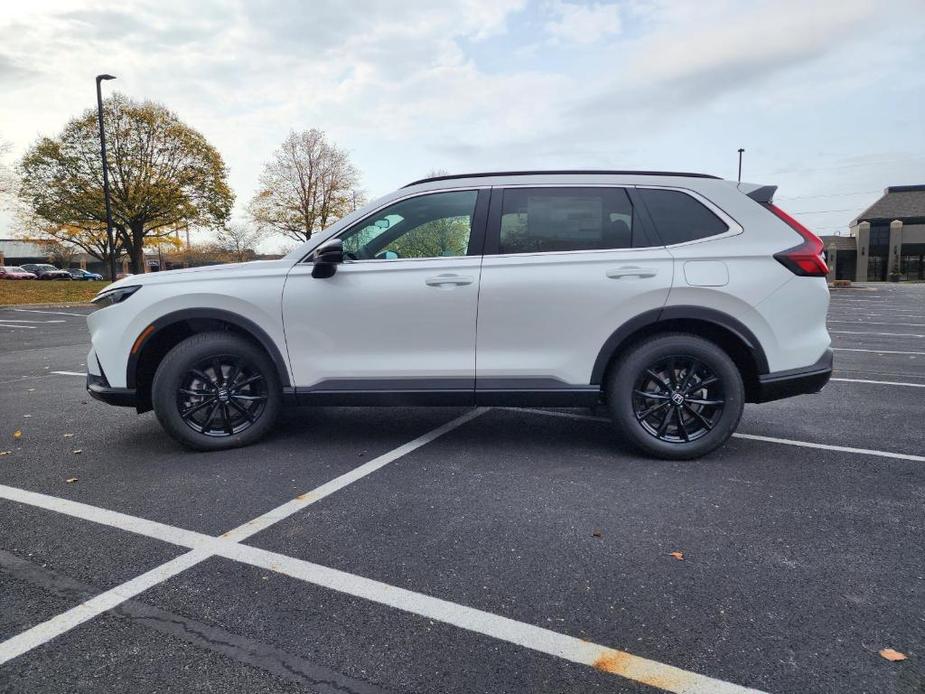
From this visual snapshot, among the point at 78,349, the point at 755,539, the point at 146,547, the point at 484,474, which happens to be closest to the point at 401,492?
the point at 484,474

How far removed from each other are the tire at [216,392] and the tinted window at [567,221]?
6.30ft

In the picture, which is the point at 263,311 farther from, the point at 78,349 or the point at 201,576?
the point at 78,349

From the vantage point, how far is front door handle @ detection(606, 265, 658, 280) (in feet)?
12.7

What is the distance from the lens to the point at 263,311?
4.04 metres

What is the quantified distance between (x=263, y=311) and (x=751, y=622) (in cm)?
330

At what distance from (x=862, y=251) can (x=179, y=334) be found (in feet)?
228

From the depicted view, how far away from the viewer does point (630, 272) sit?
3.87m

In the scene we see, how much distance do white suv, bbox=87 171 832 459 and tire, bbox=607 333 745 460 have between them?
1 cm

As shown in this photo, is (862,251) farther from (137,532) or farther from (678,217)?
(137,532)

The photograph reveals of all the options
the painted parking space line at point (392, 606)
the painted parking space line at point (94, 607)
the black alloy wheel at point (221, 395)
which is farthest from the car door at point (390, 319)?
the painted parking space line at point (94, 607)

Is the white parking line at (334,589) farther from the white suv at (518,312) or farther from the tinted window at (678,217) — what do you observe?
the tinted window at (678,217)

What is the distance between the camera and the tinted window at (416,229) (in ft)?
13.5

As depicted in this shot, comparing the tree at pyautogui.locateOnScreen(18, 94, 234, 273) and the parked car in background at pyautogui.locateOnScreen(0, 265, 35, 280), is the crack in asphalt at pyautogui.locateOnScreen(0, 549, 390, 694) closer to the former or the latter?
the tree at pyautogui.locateOnScreen(18, 94, 234, 273)

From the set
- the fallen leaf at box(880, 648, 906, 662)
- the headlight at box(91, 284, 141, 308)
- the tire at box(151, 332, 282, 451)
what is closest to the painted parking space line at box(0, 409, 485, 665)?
the tire at box(151, 332, 282, 451)
